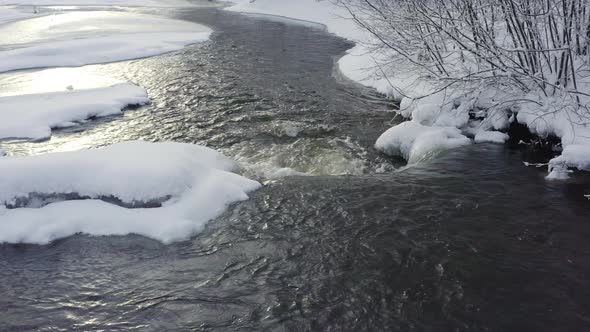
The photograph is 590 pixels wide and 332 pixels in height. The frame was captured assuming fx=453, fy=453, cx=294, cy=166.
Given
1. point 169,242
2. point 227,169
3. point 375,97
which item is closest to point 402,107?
point 375,97

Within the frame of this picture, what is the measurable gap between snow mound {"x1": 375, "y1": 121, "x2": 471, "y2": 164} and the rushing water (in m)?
0.30

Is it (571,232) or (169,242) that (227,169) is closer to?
(169,242)

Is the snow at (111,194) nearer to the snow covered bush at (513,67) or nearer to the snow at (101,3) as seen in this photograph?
the snow covered bush at (513,67)

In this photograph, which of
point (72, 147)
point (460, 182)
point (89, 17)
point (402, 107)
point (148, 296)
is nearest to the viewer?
point (148, 296)

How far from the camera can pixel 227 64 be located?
15.8 metres

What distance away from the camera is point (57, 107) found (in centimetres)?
1069

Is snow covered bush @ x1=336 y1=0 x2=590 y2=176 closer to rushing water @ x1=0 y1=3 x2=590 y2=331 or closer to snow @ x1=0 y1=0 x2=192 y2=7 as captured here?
rushing water @ x1=0 y1=3 x2=590 y2=331

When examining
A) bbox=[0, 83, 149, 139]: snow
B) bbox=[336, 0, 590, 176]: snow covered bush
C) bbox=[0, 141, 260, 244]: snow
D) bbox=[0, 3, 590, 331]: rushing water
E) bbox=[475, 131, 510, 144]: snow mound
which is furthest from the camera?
bbox=[0, 83, 149, 139]: snow

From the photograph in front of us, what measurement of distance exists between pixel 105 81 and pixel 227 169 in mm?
8035

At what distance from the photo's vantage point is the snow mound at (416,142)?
8.63 metres

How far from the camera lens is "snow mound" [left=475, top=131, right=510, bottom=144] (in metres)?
9.05

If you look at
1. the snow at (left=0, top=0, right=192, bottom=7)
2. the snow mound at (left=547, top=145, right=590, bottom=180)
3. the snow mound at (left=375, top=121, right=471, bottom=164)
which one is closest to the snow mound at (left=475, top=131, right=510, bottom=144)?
the snow mound at (left=375, top=121, right=471, bottom=164)

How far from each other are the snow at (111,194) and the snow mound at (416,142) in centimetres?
310

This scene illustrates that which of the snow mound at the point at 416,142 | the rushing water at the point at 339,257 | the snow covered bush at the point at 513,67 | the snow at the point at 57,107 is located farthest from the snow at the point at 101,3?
the snow mound at the point at 416,142
